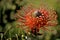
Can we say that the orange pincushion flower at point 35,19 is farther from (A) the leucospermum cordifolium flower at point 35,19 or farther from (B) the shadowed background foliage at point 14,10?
(B) the shadowed background foliage at point 14,10

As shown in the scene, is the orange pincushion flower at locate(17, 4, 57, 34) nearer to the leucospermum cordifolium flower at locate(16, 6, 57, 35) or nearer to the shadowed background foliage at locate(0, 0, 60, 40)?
the leucospermum cordifolium flower at locate(16, 6, 57, 35)

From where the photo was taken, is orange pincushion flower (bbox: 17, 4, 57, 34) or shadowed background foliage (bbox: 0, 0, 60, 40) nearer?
orange pincushion flower (bbox: 17, 4, 57, 34)

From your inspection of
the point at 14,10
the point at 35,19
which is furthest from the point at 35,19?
the point at 14,10

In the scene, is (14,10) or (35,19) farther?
(14,10)

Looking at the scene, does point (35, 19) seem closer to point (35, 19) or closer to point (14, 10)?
point (35, 19)

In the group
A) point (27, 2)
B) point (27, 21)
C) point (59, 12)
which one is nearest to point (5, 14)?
point (27, 2)

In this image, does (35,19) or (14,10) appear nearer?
(35,19)

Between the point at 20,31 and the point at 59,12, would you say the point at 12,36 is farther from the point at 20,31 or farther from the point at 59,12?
the point at 59,12

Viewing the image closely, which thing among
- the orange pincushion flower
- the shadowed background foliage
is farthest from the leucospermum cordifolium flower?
the shadowed background foliage

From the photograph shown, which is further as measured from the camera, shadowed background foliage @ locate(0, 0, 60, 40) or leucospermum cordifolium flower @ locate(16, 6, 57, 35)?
shadowed background foliage @ locate(0, 0, 60, 40)
